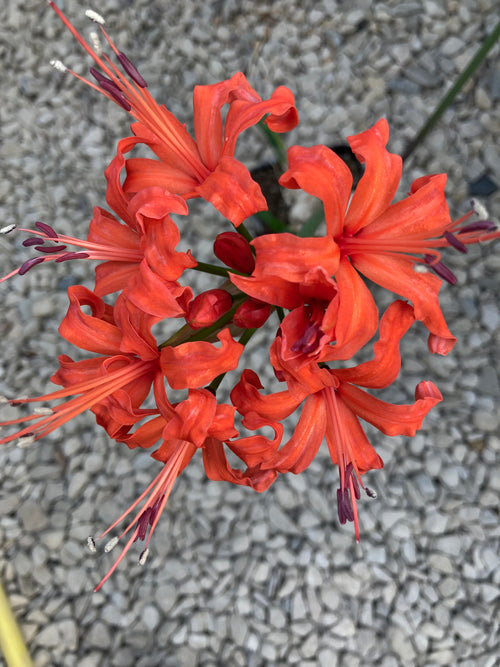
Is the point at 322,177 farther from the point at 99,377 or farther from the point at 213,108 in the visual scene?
the point at 99,377

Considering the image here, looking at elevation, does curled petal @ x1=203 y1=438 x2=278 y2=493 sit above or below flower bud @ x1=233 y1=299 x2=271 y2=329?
below

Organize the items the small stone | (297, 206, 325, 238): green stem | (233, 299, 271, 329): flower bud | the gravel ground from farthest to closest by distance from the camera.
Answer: the small stone, the gravel ground, (297, 206, 325, 238): green stem, (233, 299, 271, 329): flower bud

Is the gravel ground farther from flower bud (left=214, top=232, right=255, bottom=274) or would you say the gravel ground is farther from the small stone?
flower bud (left=214, top=232, right=255, bottom=274)

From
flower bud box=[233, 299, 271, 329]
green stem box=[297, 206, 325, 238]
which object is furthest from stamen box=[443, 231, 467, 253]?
green stem box=[297, 206, 325, 238]

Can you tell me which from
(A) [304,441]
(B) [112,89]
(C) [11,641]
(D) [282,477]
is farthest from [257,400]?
(C) [11,641]

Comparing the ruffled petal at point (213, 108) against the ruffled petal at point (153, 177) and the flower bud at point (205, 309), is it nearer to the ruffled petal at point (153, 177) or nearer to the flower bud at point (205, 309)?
the ruffled petal at point (153, 177)

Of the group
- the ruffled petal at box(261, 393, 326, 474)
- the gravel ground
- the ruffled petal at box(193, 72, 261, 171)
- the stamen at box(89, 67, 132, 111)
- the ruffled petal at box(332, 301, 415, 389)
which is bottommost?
the gravel ground
